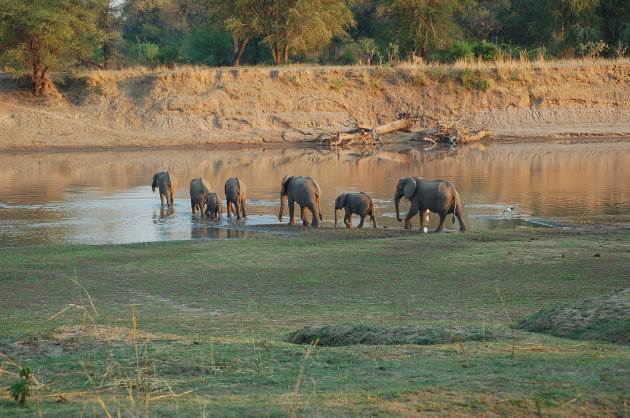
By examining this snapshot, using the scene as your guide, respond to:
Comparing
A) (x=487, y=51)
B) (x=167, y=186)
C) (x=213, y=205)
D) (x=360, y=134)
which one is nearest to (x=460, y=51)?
(x=487, y=51)

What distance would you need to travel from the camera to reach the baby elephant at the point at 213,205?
66.2 ft

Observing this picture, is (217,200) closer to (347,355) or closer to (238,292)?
(238,292)

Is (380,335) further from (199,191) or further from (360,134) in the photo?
(360,134)

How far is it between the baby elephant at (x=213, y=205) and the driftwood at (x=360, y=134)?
26.4 m

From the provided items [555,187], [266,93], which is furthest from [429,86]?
[555,187]

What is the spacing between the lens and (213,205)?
2023cm

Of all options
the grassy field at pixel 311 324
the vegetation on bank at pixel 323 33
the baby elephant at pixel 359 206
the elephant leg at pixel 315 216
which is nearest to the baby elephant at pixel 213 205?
the elephant leg at pixel 315 216

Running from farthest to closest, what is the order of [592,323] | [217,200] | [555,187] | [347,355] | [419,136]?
1. [419,136]
2. [555,187]
3. [217,200]
4. [592,323]
5. [347,355]

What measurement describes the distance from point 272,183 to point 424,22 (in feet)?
112

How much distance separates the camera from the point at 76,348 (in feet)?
23.8

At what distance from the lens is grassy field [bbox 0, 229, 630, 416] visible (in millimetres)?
5250

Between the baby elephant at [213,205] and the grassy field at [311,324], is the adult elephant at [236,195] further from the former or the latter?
the grassy field at [311,324]

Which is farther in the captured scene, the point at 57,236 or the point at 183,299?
the point at 57,236

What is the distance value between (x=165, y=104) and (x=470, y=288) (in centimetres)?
4207
